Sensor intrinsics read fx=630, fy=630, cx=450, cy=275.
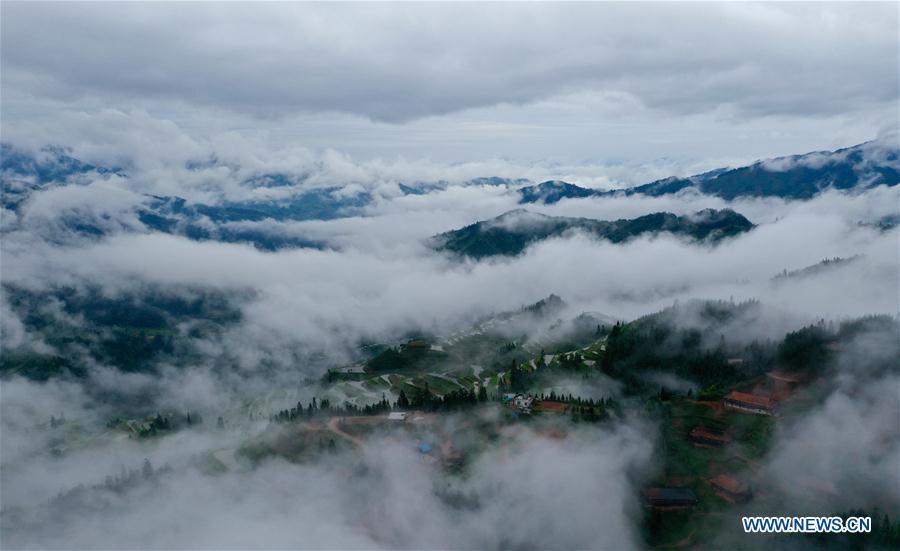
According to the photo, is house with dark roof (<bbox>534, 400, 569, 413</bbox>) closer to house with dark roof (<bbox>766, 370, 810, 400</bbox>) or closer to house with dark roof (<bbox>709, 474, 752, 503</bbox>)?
house with dark roof (<bbox>709, 474, 752, 503</bbox>)

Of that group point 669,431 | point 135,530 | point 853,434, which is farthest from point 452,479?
point 853,434

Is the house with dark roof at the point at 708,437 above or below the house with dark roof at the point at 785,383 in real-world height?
below

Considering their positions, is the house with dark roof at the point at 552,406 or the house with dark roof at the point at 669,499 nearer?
the house with dark roof at the point at 669,499

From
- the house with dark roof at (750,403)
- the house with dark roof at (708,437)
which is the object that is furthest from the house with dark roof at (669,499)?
the house with dark roof at (750,403)

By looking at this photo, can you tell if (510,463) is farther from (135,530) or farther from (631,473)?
(135,530)

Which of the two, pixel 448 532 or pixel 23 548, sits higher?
pixel 448 532

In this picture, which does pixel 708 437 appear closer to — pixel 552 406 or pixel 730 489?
pixel 730 489

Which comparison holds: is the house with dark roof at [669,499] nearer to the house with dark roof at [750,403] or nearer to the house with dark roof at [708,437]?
the house with dark roof at [708,437]

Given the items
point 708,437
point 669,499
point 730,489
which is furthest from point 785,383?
point 669,499
